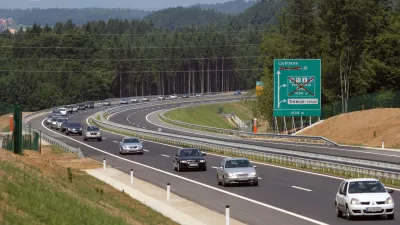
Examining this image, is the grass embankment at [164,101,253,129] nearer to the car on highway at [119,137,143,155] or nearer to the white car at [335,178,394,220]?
the car on highway at [119,137,143,155]

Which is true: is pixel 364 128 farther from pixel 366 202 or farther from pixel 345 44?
pixel 366 202

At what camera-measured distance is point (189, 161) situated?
1769 inches

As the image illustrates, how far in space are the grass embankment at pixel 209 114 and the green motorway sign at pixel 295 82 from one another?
55.7 meters

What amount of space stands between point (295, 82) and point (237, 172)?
36690 mm

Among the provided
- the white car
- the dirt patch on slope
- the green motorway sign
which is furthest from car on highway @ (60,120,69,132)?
the white car

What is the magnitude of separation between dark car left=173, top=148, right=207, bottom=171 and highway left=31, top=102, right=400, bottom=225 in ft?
1.64

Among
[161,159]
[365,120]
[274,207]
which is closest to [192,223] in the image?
[274,207]

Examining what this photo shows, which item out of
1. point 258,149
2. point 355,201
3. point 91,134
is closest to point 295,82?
point 258,149

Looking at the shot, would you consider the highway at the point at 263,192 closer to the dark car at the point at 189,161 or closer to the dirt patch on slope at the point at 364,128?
the dark car at the point at 189,161

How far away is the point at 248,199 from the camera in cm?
3097

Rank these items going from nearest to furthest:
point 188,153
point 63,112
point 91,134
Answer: point 188,153 → point 91,134 → point 63,112

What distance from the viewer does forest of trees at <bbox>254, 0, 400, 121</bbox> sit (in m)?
92.4

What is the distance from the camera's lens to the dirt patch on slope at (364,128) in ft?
227

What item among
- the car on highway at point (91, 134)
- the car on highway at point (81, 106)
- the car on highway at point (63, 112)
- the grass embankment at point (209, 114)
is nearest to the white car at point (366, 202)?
the car on highway at point (91, 134)
